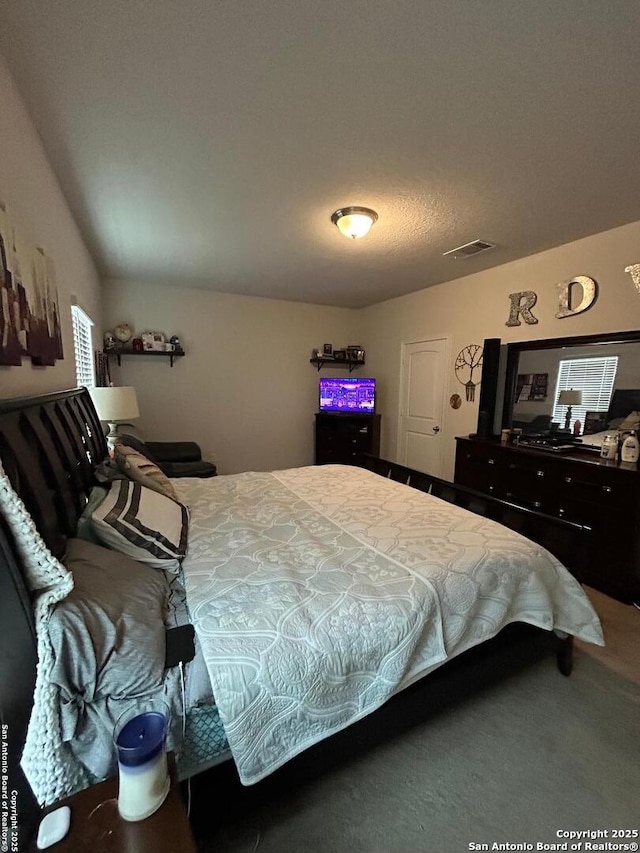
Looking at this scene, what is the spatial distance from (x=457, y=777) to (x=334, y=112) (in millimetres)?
2752

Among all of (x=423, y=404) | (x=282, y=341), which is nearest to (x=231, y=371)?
(x=282, y=341)

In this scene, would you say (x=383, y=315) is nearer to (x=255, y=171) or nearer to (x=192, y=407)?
(x=192, y=407)

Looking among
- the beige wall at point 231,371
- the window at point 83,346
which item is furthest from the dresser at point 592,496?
the window at point 83,346

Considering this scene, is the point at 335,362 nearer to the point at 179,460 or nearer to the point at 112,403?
the point at 179,460

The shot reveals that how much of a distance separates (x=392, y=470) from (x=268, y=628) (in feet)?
6.67

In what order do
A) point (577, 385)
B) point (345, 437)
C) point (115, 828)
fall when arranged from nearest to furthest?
point (115, 828) < point (577, 385) < point (345, 437)

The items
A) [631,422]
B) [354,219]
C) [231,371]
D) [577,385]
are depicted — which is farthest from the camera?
[231,371]

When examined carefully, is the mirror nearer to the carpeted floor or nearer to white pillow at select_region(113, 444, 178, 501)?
the carpeted floor

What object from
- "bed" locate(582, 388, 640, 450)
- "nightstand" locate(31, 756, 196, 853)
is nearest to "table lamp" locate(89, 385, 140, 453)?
"nightstand" locate(31, 756, 196, 853)

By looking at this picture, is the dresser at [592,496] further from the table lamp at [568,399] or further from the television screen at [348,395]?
the television screen at [348,395]

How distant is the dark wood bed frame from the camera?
33.7 inches

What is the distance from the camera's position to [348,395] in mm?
5008

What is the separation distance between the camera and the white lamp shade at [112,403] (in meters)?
2.79

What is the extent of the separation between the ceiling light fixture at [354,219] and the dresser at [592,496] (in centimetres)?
211
